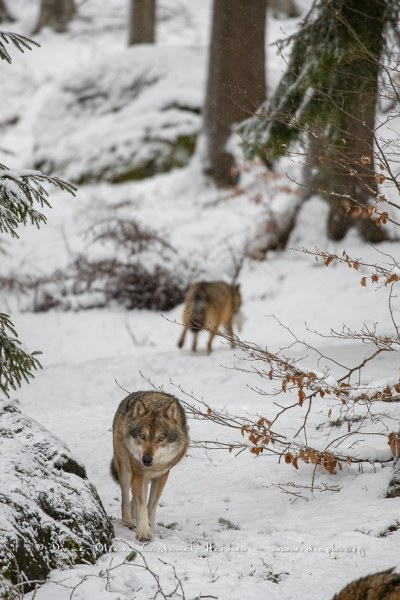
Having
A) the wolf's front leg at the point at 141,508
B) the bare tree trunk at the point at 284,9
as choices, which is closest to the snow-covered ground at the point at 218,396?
the wolf's front leg at the point at 141,508

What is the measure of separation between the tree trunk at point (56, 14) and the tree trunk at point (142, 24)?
30.0 ft

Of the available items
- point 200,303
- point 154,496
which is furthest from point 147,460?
point 200,303

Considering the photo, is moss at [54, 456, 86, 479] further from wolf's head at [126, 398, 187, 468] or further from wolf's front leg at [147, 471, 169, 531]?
wolf's front leg at [147, 471, 169, 531]

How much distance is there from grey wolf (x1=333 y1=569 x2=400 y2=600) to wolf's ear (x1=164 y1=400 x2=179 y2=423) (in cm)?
266

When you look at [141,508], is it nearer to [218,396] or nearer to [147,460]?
[147,460]

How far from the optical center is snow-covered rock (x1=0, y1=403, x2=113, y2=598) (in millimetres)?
4832

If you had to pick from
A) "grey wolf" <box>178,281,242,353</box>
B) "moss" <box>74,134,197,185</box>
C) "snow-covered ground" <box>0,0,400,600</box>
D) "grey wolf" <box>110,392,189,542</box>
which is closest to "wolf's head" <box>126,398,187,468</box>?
"grey wolf" <box>110,392,189,542</box>

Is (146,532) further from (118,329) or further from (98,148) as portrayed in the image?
(98,148)

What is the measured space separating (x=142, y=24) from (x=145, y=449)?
2574 centimetres

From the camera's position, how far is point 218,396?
10.5m

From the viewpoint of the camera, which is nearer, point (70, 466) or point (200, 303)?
point (70, 466)

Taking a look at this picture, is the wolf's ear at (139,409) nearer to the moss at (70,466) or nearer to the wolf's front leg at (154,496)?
the wolf's front leg at (154,496)

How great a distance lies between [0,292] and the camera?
658 inches

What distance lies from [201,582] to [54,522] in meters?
1.16
